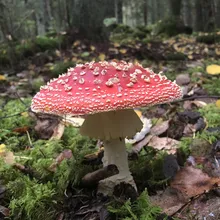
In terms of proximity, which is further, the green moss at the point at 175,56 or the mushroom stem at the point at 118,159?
the green moss at the point at 175,56

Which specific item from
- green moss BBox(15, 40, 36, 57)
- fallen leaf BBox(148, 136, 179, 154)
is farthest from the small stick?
green moss BBox(15, 40, 36, 57)

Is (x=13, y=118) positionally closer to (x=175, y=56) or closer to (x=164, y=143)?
(x=164, y=143)

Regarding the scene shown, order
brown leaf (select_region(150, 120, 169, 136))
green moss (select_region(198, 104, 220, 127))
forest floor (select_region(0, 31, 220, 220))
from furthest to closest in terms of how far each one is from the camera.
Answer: green moss (select_region(198, 104, 220, 127)) < brown leaf (select_region(150, 120, 169, 136)) < forest floor (select_region(0, 31, 220, 220))

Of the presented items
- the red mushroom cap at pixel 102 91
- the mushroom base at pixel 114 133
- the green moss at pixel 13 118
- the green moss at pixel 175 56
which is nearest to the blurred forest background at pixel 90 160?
the green moss at pixel 13 118

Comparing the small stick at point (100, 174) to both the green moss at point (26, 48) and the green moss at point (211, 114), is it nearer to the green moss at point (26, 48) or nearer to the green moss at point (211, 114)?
the green moss at point (211, 114)

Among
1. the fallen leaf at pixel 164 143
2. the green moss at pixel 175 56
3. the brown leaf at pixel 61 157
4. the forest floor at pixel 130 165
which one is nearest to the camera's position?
the forest floor at pixel 130 165

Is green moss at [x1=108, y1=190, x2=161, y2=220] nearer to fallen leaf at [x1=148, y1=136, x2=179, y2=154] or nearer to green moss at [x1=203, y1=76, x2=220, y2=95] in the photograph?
fallen leaf at [x1=148, y1=136, x2=179, y2=154]

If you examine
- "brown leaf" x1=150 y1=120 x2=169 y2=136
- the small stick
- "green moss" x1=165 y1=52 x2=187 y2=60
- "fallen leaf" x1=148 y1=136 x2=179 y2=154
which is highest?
the small stick

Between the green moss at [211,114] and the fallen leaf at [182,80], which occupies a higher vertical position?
the green moss at [211,114]

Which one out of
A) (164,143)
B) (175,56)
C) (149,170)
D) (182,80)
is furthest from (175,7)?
(149,170)
